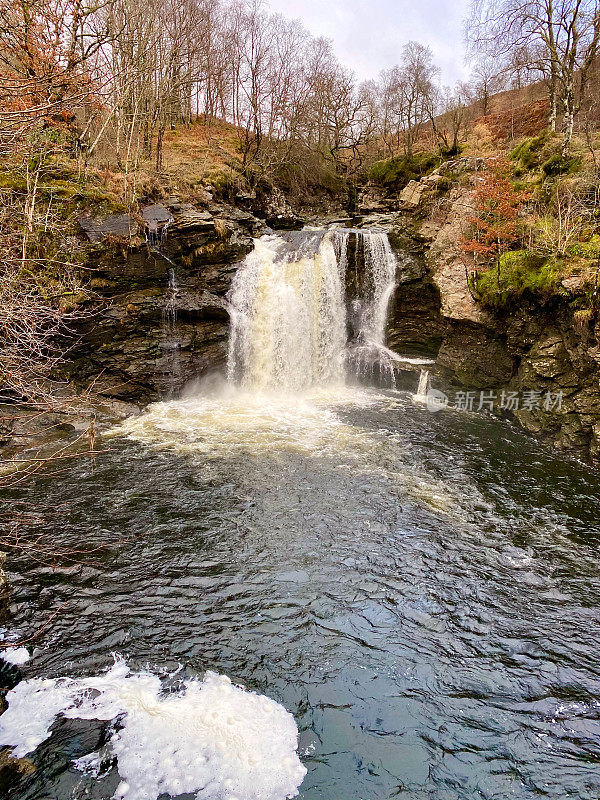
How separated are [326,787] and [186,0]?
28568mm

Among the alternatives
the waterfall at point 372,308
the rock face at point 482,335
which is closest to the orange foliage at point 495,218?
the rock face at point 482,335

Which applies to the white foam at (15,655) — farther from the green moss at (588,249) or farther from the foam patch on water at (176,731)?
the green moss at (588,249)

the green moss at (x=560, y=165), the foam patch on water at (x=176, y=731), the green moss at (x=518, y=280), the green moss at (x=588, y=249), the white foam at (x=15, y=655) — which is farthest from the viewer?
the green moss at (x=560, y=165)

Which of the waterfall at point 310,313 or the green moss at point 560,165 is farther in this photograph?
the waterfall at point 310,313

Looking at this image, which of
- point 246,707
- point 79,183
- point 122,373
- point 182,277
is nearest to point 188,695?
point 246,707

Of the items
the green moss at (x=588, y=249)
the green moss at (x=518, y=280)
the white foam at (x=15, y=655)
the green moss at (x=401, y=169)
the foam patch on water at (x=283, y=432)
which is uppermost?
the green moss at (x=401, y=169)

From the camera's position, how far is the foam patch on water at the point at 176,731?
3.90m

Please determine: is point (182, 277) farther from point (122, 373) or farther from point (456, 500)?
point (456, 500)

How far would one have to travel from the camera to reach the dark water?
426cm

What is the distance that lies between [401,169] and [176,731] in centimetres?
2758

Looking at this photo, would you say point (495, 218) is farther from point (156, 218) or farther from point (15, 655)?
point (15, 655)

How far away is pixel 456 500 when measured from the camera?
8500mm

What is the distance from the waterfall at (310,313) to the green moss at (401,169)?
1133 centimetres

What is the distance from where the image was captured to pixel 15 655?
201 inches
